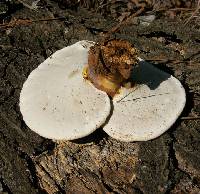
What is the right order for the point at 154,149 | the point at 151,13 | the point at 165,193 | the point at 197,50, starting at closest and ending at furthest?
the point at 165,193 < the point at 154,149 < the point at 197,50 < the point at 151,13

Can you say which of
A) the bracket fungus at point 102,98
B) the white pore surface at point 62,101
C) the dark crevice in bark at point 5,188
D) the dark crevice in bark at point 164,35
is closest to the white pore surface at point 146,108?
the bracket fungus at point 102,98

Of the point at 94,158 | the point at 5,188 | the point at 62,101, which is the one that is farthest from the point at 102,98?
the point at 5,188

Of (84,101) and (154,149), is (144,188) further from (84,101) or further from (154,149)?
(84,101)

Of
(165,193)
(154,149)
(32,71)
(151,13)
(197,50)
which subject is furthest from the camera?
(151,13)

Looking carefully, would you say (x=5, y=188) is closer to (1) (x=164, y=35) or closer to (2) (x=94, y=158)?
(2) (x=94, y=158)

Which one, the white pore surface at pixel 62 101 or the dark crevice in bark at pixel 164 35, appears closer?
the white pore surface at pixel 62 101

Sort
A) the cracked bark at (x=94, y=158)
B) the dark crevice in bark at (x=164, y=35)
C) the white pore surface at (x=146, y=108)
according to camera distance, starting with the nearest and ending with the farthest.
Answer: the cracked bark at (x=94, y=158) < the white pore surface at (x=146, y=108) < the dark crevice in bark at (x=164, y=35)

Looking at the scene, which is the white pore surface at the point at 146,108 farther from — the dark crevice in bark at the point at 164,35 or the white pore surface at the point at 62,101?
the dark crevice in bark at the point at 164,35

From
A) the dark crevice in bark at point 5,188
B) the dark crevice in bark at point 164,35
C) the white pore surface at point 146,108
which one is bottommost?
the dark crevice in bark at point 5,188

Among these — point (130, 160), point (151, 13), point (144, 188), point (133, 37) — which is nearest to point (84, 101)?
point (130, 160)
